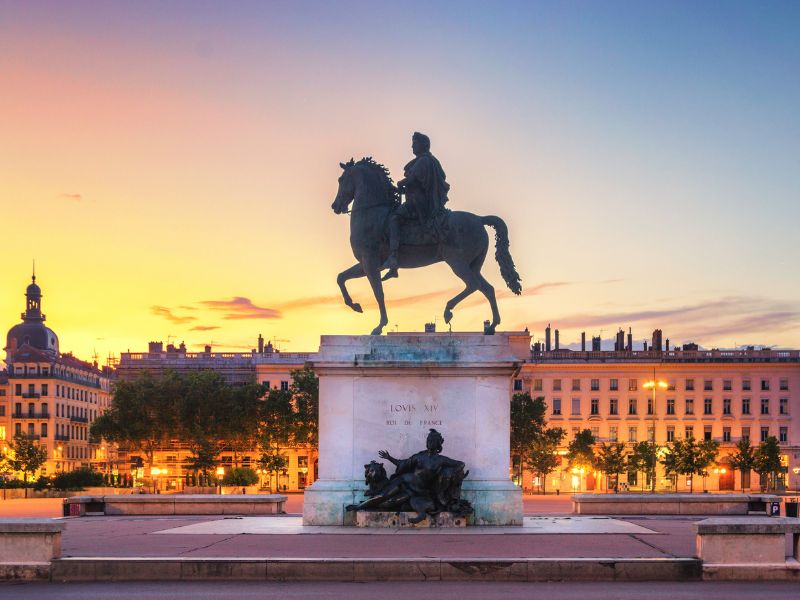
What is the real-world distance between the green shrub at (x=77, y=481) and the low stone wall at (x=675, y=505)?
52.9 meters

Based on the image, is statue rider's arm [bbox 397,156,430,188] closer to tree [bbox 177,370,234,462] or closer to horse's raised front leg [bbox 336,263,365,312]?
horse's raised front leg [bbox 336,263,365,312]

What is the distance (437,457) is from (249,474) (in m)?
62.7

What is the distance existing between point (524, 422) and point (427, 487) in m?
86.3

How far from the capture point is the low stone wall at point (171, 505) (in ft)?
112

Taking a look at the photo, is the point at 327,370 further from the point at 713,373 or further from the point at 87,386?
Answer: the point at 87,386

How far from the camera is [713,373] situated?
Answer: 145500mm

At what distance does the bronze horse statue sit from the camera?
89.1 feet

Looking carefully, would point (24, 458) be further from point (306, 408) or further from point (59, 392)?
point (59, 392)

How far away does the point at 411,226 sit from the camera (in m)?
27.2

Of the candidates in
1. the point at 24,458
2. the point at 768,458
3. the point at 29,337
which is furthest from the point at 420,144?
the point at 29,337

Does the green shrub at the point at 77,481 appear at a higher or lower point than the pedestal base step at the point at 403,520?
lower

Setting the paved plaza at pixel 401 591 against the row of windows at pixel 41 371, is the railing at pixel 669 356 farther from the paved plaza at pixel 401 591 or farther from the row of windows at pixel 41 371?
the paved plaza at pixel 401 591

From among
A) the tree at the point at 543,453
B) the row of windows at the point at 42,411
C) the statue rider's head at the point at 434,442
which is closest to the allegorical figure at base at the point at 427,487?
the statue rider's head at the point at 434,442

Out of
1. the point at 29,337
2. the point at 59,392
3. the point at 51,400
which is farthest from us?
the point at 29,337
